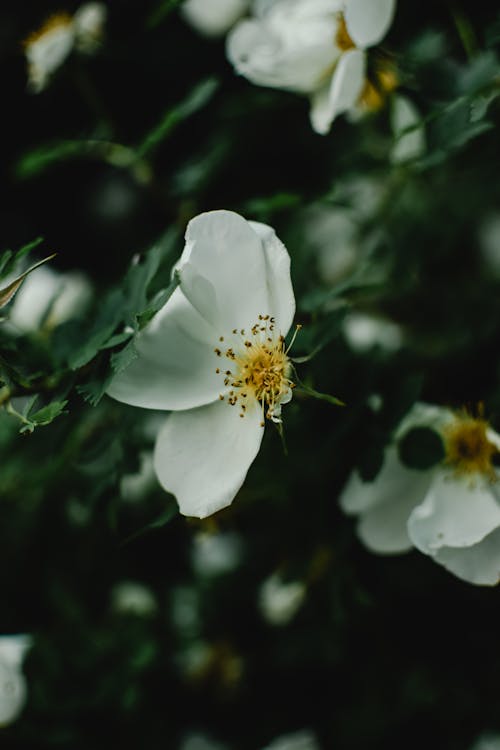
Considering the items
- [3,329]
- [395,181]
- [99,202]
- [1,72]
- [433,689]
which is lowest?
Answer: [433,689]

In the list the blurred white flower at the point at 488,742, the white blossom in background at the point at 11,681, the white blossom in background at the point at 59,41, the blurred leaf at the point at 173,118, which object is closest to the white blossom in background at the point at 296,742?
the blurred white flower at the point at 488,742

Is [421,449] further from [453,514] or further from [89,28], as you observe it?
[89,28]

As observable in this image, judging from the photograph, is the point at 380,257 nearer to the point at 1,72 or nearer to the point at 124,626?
the point at 124,626

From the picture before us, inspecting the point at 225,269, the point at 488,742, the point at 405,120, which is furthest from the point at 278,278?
the point at 488,742

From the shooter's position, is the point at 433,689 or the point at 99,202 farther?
the point at 99,202

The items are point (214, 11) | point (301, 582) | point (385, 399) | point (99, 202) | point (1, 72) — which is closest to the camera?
point (385, 399)

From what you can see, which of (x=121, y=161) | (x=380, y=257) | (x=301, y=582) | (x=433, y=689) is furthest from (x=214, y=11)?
(x=433, y=689)
